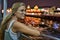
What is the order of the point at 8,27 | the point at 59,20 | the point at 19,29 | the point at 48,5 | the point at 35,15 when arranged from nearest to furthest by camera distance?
1. the point at 19,29
2. the point at 8,27
3. the point at 59,20
4. the point at 48,5
5. the point at 35,15

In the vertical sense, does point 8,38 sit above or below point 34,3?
below

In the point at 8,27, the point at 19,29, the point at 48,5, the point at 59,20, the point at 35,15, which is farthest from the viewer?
the point at 35,15

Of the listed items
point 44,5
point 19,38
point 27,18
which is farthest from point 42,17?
point 19,38

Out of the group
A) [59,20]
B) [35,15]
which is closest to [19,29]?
[59,20]

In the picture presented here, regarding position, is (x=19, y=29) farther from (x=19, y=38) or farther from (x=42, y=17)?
(x=42, y=17)

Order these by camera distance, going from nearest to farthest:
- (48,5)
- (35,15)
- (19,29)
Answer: (19,29)
(48,5)
(35,15)

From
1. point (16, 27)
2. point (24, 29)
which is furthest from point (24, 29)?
point (16, 27)

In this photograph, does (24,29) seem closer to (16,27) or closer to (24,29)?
(24,29)

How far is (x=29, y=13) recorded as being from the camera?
6.79 m

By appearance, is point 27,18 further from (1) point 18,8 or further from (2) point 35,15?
(1) point 18,8

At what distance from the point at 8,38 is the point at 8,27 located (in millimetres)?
119

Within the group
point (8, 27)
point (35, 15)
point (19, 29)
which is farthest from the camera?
point (35, 15)

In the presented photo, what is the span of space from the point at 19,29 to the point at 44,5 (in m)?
4.40

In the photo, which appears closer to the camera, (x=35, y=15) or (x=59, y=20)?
(x=59, y=20)
